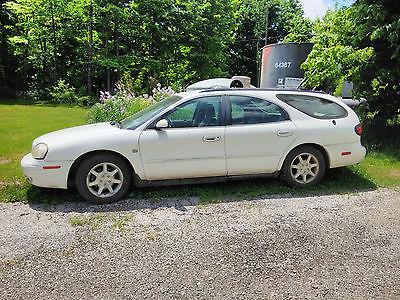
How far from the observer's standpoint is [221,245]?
3.31 metres

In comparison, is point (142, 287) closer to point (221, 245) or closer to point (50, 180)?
point (221, 245)

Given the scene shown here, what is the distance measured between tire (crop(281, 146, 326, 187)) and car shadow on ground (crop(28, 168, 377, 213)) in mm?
130

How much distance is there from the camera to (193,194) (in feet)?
15.4

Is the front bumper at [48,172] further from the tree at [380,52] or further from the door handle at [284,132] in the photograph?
the tree at [380,52]

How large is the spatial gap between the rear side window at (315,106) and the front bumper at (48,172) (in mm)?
3273

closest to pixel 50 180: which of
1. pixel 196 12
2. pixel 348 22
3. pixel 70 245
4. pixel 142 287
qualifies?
pixel 70 245

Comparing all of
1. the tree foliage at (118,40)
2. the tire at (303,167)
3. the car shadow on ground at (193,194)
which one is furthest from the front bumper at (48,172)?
the tree foliage at (118,40)

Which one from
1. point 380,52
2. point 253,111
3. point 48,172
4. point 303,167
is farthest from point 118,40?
point 303,167

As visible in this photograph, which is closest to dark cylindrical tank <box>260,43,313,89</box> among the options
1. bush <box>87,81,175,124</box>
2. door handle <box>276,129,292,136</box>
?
bush <box>87,81,175,124</box>

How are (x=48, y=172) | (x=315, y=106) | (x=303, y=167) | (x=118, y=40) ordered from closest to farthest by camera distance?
(x=48, y=172)
(x=303, y=167)
(x=315, y=106)
(x=118, y=40)

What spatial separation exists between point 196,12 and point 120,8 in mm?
5555

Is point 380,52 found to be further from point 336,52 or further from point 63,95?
point 63,95

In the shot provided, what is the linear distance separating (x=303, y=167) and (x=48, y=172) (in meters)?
3.62

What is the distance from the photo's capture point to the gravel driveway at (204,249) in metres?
2.64
